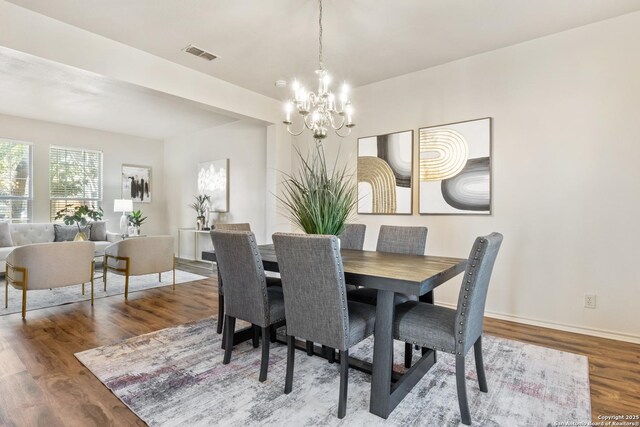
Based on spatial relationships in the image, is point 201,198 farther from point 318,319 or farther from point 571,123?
point 571,123

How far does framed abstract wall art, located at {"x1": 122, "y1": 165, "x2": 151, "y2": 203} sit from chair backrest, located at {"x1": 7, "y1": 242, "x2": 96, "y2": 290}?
3.59m

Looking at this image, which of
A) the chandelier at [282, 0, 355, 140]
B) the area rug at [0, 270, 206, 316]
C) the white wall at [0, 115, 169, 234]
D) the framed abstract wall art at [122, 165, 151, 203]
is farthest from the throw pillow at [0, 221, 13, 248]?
the chandelier at [282, 0, 355, 140]

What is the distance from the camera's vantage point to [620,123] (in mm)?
2828

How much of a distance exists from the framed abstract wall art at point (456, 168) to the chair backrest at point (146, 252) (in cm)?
337

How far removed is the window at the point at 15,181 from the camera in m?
5.60

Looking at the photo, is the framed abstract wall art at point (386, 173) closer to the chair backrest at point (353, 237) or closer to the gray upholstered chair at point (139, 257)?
the chair backrest at point (353, 237)

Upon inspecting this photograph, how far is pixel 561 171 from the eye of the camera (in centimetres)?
307

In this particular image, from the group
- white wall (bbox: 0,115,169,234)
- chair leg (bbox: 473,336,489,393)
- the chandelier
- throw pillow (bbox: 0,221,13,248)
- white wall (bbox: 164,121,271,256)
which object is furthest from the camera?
white wall (bbox: 0,115,169,234)

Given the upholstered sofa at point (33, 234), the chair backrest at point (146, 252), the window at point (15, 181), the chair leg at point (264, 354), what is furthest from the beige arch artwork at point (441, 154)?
the window at point (15, 181)

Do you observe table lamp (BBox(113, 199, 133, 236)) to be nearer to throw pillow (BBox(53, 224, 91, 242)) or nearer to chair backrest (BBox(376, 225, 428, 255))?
throw pillow (BBox(53, 224, 91, 242))

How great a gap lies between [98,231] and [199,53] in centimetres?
420

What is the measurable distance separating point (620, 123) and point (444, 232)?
5.71ft

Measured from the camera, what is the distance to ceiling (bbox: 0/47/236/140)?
373 centimetres

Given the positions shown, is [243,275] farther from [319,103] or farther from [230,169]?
[230,169]
